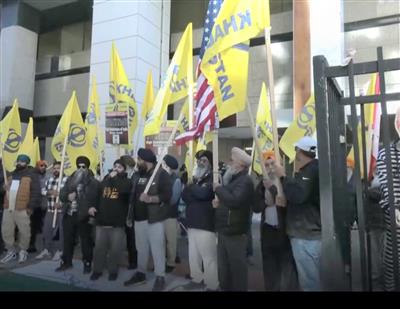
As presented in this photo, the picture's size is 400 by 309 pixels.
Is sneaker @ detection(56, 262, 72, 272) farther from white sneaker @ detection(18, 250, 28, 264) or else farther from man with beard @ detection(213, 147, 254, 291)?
man with beard @ detection(213, 147, 254, 291)

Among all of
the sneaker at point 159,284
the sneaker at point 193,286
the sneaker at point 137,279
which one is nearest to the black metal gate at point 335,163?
the sneaker at point 193,286

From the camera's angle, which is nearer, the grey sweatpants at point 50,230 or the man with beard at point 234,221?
the man with beard at point 234,221

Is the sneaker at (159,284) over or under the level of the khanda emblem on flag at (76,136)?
under

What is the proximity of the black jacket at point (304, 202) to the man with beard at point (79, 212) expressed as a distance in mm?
3189

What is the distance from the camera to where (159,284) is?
214 inches

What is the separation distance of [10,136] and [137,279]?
4.38 m

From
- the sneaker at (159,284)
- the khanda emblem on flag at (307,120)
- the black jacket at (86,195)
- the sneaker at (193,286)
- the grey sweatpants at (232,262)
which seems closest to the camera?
the grey sweatpants at (232,262)

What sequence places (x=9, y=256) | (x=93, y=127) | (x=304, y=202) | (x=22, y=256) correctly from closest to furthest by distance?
(x=304, y=202) < (x=22, y=256) < (x=9, y=256) < (x=93, y=127)

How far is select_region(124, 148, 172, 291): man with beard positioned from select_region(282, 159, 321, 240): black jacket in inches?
78.7

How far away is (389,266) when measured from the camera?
4.15 m

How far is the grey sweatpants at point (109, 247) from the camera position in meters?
5.88

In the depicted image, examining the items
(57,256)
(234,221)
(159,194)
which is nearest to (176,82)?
(159,194)

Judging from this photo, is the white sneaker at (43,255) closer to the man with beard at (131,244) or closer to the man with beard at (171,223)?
the man with beard at (131,244)

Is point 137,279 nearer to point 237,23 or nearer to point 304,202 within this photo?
point 304,202
